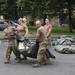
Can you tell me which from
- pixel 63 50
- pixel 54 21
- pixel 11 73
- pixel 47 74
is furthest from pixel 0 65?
pixel 54 21

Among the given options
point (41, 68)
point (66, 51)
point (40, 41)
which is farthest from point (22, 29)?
point (66, 51)

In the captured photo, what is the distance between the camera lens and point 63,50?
53.8 feet

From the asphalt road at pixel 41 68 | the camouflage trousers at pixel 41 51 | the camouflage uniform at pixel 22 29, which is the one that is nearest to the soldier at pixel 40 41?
the camouflage trousers at pixel 41 51

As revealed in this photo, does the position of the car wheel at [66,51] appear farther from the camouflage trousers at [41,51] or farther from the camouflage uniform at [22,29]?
the camouflage trousers at [41,51]

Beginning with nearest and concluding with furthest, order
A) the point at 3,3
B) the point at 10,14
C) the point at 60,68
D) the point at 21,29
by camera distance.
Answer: the point at 60,68
the point at 21,29
the point at 3,3
the point at 10,14

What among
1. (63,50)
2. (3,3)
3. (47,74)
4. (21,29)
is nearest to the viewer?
(47,74)

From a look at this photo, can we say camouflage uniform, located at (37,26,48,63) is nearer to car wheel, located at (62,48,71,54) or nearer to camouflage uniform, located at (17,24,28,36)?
camouflage uniform, located at (17,24,28,36)

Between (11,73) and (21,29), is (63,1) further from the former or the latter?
(11,73)

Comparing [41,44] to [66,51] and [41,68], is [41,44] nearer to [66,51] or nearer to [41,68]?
[41,68]

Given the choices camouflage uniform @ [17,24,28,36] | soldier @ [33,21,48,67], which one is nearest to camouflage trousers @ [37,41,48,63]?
soldier @ [33,21,48,67]

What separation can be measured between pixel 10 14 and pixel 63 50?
41.0 metres

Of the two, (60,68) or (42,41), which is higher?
(42,41)

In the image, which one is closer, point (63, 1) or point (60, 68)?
point (60, 68)

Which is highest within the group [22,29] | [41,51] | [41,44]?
[22,29]
